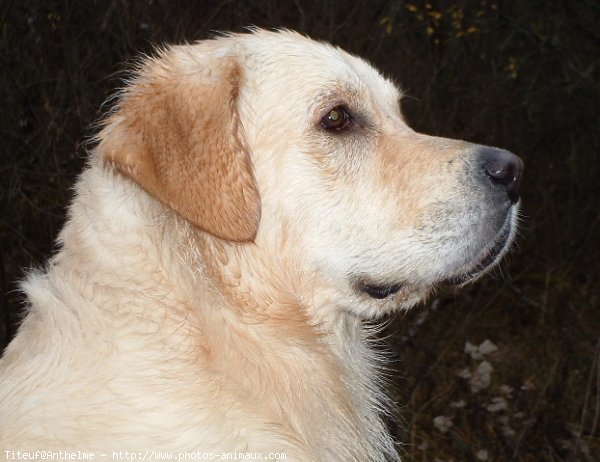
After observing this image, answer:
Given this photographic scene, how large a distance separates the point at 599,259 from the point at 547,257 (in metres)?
0.77

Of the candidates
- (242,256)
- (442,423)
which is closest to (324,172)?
(242,256)

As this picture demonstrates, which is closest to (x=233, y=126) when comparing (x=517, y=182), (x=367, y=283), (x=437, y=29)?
(x=367, y=283)

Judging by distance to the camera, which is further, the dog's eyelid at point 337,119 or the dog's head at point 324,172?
the dog's eyelid at point 337,119

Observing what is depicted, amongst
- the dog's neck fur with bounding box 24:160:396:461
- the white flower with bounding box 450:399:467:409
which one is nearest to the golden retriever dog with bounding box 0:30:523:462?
the dog's neck fur with bounding box 24:160:396:461

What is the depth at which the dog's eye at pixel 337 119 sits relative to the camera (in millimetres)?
2855

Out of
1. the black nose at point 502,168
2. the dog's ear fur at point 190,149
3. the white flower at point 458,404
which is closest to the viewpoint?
the dog's ear fur at point 190,149

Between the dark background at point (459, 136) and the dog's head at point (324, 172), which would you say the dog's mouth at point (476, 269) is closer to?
the dog's head at point (324, 172)

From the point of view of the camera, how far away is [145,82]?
2.75 metres

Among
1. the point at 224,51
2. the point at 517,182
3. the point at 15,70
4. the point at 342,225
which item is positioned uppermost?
the point at 517,182

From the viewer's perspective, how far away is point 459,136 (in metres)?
8.11

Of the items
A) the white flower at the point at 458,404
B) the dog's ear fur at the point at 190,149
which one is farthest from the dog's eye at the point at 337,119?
the white flower at the point at 458,404

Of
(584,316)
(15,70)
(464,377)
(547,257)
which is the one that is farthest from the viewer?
(547,257)

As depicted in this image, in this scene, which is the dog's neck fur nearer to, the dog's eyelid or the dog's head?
the dog's head

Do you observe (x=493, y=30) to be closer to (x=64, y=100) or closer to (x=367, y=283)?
(x=64, y=100)
